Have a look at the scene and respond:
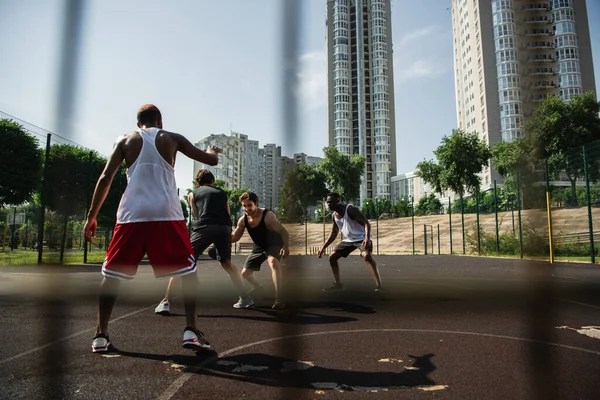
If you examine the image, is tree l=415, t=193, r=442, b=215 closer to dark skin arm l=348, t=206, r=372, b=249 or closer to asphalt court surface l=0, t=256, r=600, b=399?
dark skin arm l=348, t=206, r=372, b=249

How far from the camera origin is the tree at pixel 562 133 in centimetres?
150

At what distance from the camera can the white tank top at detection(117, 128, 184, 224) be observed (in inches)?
116

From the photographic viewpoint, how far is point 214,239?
505 centimetres

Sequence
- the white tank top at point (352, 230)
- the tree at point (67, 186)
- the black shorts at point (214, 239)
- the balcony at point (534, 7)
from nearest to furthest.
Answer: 1. the balcony at point (534, 7)
2. the black shorts at point (214, 239)
3. the white tank top at point (352, 230)
4. the tree at point (67, 186)

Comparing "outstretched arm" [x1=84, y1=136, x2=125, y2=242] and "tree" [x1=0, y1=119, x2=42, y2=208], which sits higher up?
"tree" [x1=0, y1=119, x2=42, y2=208]

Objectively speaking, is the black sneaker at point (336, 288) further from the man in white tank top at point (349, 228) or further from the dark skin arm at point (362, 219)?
the dark skin arm at point (362, 219)

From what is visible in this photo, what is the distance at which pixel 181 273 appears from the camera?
9.69ft

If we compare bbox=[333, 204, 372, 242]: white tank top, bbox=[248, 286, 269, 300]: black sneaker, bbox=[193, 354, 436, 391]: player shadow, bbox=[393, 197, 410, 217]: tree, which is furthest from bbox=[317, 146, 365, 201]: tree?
bbox=[393, 197, 410, 217]: tree

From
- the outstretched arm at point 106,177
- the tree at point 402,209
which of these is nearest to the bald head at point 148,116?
the outstretched arm at point 106,177

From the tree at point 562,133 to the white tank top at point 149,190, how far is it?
2.48 m

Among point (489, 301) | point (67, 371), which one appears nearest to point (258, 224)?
point (67, 371)

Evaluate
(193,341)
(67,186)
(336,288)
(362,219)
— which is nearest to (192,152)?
(193,341)

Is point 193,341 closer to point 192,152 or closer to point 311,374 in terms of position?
point 311,374

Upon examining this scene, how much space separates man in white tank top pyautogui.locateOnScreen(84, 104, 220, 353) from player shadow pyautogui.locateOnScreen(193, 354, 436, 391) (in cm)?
40
